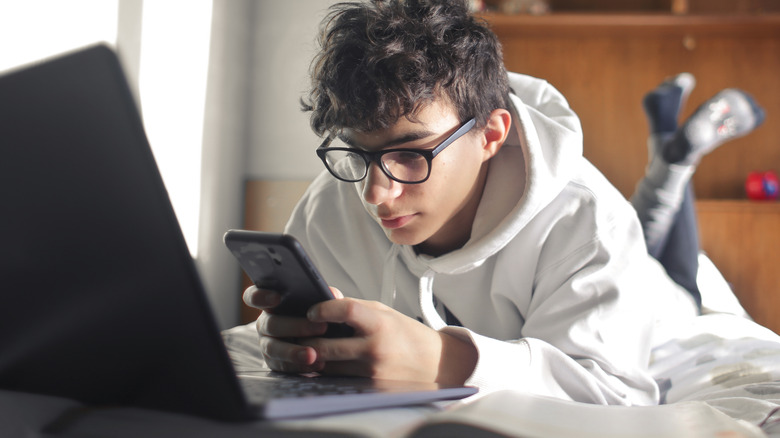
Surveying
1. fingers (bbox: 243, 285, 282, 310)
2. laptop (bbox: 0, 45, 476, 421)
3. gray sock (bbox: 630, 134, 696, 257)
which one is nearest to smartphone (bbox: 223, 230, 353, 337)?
fingers (bbox: 243, 285, 282, 310)

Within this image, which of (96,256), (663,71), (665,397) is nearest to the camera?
(96,256)

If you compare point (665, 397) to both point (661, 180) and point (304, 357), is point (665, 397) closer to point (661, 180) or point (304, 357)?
point (304, 357)

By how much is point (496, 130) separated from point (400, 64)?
20cm

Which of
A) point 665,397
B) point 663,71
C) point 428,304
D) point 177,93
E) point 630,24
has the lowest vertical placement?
point 665,397

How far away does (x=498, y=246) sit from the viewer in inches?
34.5

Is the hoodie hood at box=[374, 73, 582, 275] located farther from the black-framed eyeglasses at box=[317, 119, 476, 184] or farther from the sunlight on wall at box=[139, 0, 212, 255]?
the sunlight on wall at box=[139, 0, 212, 255]

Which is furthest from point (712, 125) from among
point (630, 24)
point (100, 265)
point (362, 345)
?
point (100, 265)

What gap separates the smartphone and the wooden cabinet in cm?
172

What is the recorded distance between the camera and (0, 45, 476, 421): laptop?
0.27 m

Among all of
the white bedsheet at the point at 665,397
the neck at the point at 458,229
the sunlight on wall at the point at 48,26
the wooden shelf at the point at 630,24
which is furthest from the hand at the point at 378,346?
the wooden shelf at the point at 630,24

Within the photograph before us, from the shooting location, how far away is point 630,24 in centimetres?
210

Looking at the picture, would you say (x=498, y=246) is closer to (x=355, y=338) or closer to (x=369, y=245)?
(x=369, y=245)

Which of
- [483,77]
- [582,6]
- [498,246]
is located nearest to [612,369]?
[498,246]

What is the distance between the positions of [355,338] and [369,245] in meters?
0.56
